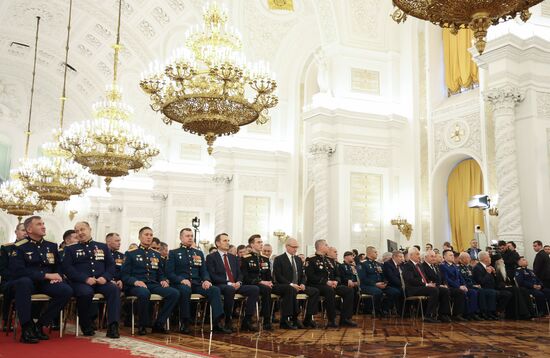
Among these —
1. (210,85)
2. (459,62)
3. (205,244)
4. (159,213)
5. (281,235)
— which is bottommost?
(205,244)

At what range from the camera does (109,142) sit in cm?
1095

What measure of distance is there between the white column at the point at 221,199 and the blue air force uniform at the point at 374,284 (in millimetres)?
8482

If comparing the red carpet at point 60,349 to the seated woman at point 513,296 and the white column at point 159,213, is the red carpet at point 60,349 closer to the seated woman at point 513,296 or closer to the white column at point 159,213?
the seated woman at point 513,296

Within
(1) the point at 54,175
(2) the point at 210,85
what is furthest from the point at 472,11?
(1) the point at 54,175

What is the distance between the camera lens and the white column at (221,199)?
18234 millimetres

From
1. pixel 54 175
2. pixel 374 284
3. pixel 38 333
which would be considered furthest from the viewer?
pixel 54 175

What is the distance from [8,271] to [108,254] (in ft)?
3.79

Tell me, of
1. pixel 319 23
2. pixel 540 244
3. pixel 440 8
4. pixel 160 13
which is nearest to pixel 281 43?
pixel 319 23

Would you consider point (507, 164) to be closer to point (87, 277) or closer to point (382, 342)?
point (382, 342)

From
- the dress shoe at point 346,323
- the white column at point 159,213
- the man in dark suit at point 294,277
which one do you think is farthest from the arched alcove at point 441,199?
the white column at point 159,213

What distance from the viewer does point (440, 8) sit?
5.47 m

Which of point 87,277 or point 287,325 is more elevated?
point 87,277

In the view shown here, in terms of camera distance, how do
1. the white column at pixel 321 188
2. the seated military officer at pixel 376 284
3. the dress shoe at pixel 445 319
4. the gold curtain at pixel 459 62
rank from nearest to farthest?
the dress shoe at pixel 445 319
the seated military officer at pixel 376 284
the gold curtain at pixel 459 62
the white column at pixel 321 188

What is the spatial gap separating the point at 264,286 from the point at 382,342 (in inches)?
83.8
